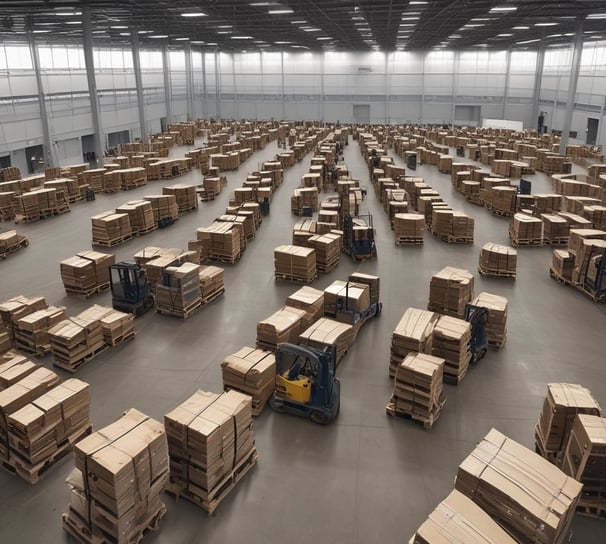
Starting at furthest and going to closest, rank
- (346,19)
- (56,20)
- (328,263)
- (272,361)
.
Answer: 1. (346,19)
2. (56,20)
3. (328,263)
4. (272,361)

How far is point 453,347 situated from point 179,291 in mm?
6218

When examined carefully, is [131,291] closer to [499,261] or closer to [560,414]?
[560,414]

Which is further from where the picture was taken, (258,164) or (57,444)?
(258,164)

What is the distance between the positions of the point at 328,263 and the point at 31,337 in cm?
786

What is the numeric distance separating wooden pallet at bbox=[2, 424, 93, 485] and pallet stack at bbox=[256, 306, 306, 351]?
3.66 m

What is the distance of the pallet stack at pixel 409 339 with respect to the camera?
8.97m

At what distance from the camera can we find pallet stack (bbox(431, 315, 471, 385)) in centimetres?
906

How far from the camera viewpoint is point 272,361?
855cm

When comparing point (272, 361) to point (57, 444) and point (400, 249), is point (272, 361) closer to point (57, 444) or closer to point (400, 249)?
point (57, 444)

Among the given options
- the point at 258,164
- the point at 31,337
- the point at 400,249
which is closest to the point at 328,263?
the point at 400,249

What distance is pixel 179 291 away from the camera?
1170 centimetres

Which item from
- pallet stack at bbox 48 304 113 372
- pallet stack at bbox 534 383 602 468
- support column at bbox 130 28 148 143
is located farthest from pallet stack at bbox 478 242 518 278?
support column at bbox 130 28 148 143

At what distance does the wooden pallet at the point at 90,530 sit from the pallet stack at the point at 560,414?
17.7 feet

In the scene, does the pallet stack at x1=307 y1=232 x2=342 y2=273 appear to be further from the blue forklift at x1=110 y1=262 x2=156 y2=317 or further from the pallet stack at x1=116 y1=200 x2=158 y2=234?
the pallet stack at x1=116 y1=200 x2=158 y2=234
